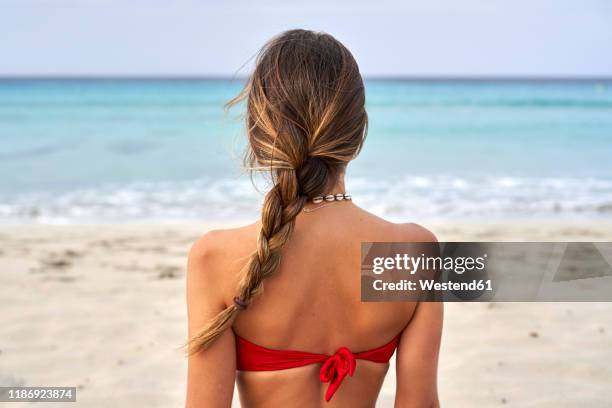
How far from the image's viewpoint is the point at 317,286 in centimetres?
176

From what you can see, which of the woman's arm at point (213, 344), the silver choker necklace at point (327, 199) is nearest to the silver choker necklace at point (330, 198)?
the silver choker necklace at point (327, 199)

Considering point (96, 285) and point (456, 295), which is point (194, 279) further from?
point (96, 285)

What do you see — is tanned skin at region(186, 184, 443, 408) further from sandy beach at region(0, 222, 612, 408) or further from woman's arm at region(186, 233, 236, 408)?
sandy beach at region(0, 222, 612, 408)

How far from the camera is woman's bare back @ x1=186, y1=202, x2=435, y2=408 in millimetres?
1746

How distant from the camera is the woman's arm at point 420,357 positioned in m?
1.88

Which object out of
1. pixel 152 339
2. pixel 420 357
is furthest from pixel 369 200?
pixel 420 357

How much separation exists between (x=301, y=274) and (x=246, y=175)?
838 centimetres

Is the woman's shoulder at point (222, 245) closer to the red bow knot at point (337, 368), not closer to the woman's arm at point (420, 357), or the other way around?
the red bow knot at point (337, 368)

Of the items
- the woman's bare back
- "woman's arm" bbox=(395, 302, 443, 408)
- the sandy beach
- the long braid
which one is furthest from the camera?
the sandy beach

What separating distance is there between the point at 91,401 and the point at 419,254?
2.70 m

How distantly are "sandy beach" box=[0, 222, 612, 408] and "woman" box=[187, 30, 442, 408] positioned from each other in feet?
6.08

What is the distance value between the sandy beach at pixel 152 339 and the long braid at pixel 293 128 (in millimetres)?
2073

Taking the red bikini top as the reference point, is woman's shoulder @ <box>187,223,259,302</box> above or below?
above

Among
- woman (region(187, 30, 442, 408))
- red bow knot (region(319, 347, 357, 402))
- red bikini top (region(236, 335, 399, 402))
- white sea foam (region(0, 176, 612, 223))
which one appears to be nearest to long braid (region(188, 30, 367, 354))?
woman (region(187, 30, 442, 408))
